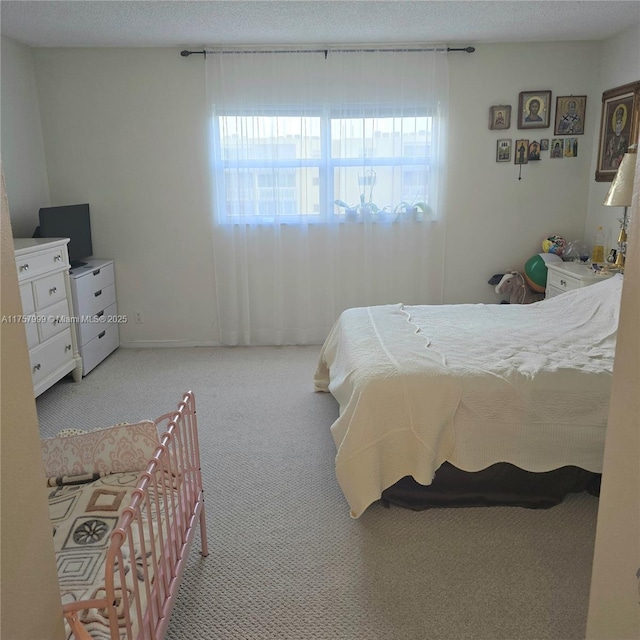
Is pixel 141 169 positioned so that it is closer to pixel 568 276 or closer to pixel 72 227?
pixel 72 227

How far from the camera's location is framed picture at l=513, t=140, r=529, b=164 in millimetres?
4727

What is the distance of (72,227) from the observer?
439 cm

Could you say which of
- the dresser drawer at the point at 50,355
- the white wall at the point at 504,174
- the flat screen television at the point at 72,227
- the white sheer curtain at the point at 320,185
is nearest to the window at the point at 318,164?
the white sheer curtain at the point at 320,185

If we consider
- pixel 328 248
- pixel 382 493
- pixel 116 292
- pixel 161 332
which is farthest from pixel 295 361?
pixel 382 493

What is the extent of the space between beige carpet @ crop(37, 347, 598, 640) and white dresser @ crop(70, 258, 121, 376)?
3.34ft

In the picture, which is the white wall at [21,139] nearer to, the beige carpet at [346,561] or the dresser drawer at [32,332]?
the dresser drawer at [32,332]

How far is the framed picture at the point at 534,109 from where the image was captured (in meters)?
4.63

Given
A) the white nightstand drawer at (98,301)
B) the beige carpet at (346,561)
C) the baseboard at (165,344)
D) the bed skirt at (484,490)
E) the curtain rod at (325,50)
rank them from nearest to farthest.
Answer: the beige carpet at (346,561), the bed skirt at (484,490), the white nightstand drawer at (98,301), the curtain rod at (325,50), the baseboard at (165,344)

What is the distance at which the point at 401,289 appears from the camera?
5.00 m

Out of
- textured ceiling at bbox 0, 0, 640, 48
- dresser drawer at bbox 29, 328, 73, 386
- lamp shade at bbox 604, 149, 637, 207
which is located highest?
textured ceiling at bbox 0, 0, 640, 48

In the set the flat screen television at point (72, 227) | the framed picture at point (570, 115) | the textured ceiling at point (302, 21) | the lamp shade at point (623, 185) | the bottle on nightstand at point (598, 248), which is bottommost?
the bottle on nightstand at point (598, 248)

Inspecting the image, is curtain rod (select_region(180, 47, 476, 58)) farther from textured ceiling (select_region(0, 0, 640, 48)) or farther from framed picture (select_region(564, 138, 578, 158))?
framed picture (select_region(564, 138, 578, 158))

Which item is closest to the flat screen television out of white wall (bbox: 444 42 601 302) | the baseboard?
the baseboard

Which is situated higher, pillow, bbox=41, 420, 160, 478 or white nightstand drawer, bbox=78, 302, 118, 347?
pillow, bbox=41, 420, 160, 478
